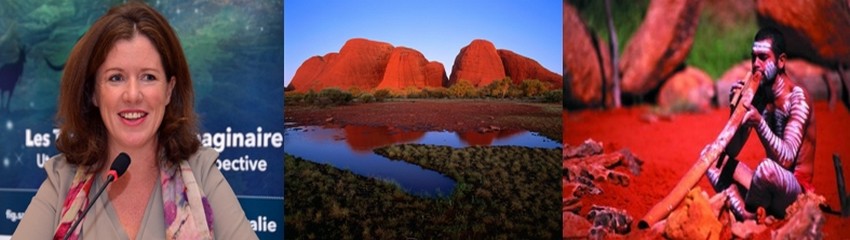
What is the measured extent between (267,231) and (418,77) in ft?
3.97

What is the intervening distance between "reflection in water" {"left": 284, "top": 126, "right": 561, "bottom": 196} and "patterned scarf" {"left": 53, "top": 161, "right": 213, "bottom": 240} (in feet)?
9.82

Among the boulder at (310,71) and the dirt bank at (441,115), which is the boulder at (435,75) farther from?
the boulder at (310,71)

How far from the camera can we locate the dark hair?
13.8 feet

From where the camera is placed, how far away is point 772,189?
429cm

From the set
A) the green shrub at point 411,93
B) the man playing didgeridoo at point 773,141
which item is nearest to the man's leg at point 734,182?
the man playing didgeridoo at point 773,141

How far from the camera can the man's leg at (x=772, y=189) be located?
4.26 meters

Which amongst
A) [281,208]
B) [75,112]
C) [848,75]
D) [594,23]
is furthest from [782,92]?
[75,112]

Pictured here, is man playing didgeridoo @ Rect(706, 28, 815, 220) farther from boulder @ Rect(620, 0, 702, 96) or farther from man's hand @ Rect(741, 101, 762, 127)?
boulder @ Rect(620, 0, 702, 96)

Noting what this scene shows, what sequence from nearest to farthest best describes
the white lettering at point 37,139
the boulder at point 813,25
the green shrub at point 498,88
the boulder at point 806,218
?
1. the boulder at point 813,25
2. the boulder at point 806,218
3. the green shrub at point 498,88
4. the white lettering at point 37,139

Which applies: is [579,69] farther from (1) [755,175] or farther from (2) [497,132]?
(1) [755,175]

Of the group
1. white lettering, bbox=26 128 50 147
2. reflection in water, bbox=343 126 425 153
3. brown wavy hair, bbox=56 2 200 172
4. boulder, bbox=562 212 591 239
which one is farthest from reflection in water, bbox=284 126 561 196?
brown wavy hair, bbox=56 2 200 172

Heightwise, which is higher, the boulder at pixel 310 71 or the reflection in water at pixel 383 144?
the boulder at pixel 310 71

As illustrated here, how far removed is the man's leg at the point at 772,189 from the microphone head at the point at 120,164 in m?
3.54

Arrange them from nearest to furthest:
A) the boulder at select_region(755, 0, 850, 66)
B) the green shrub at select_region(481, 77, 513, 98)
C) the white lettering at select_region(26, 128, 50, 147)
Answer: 1. the boulder at select_region(755, 0, 850, 66)
2. the green shrub at select_region(481, 77, 513, 98)
3. the white lettering at select_region(26, 128, 50, 147)
